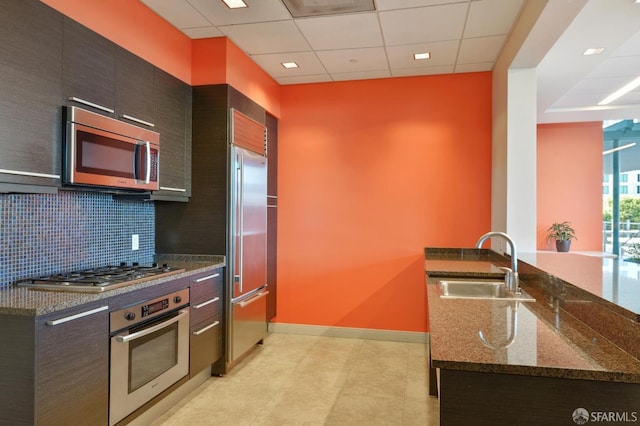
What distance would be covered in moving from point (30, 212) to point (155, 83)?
3.85ft

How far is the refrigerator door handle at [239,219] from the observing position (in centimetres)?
342

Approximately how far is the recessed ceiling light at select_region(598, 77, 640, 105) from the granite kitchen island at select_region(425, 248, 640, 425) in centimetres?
402

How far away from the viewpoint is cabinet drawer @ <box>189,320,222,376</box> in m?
2.90

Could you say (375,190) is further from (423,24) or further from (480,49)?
(423,24)

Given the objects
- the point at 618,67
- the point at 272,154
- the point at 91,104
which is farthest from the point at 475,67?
the point at 91,104

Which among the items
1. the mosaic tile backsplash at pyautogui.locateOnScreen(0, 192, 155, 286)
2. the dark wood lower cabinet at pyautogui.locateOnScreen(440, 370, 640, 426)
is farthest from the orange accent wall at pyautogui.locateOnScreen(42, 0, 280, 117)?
the dark wood lower cabinet at pyautogui.locateOnScreen(440, 370, 640, 426)

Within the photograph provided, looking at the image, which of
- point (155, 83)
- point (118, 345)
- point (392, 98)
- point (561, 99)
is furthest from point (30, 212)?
point (561, 99)

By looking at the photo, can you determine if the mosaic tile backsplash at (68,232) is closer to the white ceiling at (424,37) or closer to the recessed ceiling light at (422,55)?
the white ceiling at (424,37)

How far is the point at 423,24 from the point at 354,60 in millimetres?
886

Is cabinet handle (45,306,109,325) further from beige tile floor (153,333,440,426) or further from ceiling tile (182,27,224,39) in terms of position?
ceiling tile (182,27,224,39)

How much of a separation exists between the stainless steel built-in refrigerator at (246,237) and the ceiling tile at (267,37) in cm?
61

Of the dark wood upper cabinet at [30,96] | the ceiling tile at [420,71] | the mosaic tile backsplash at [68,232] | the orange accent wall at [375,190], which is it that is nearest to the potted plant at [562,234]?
the orange accent wall at [375,190]

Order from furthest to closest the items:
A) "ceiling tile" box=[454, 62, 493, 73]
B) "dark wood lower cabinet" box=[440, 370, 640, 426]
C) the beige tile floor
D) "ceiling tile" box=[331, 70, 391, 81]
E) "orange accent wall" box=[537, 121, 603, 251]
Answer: "orange accent wall" box=[537, 121, 603, 251], "ceiling tile" box=[331, 70, 391, 81], "ceiling tile" box=[454, 62, 493, 73], the beige tile floor, "dark wood lower cabinet" box=[440, 370, 640, 426]

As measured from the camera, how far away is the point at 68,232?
2.62 m
